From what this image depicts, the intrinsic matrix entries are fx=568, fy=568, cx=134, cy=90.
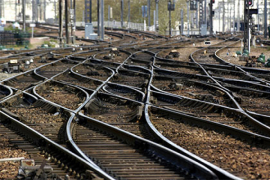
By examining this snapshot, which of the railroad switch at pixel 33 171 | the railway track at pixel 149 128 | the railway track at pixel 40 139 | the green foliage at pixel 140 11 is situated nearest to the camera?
the railroad switch at pixel 33 171

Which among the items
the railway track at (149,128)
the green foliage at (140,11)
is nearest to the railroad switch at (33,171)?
the railway track at (149,128)

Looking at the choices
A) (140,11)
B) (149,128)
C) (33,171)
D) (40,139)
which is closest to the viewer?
(33,171)

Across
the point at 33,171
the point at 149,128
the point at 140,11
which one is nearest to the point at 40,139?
the point at 149,128

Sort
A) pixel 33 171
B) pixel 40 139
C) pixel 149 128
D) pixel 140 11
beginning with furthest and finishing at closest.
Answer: pixel 140 11, pixel 149 128, pixel 40 139, pixel 33 171

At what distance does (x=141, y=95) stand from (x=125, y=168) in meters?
6.97

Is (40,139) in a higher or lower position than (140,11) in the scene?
lower

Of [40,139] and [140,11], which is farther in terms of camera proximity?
[140,11]

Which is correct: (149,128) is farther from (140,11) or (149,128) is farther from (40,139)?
(140,11)

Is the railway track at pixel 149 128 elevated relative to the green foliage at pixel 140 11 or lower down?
lower down

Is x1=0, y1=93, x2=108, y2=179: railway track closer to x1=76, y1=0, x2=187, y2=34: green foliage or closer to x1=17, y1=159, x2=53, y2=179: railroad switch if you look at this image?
x1=17, y1=159, x2=53, y2=179: railroad switch

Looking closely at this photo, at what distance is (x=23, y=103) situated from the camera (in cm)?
1384

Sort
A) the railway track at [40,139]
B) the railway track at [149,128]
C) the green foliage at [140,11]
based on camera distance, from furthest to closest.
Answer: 1. the green foliage at [140,11]
2. the railway track at [149,128]
3. the railway track at [40,139]

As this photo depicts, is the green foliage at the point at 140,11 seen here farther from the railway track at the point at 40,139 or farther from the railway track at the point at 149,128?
the railway track at the point at 40,139

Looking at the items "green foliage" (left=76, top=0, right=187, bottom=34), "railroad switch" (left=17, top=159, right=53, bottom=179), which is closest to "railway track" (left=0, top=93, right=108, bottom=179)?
"railroad switch" (left=17, top=159, right=53, bottom=179)
